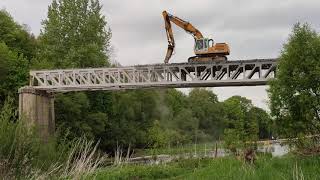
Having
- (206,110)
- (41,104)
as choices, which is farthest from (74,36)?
(206,110)

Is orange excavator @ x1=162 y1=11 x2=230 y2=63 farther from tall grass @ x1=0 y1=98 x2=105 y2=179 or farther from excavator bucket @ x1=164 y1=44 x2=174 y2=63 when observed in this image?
tall grass @ x1=0 y1=98 x2=105 y2=179

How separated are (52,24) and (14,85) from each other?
10375 millimetres

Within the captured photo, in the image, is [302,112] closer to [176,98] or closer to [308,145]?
[308,145]

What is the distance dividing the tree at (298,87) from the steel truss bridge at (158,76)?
2392 cm

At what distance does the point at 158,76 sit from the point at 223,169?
33.9 metres

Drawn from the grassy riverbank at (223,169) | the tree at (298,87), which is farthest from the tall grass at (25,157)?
the tree at (298,87)

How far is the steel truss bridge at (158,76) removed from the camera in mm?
48281

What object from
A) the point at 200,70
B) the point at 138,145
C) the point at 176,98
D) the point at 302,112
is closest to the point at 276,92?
Result: the point at 302,112

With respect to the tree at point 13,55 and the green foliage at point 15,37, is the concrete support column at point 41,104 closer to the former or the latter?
the tree at point 13,55

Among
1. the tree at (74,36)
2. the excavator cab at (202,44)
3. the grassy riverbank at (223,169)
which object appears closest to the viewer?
the grassy riverbank at (223,169)

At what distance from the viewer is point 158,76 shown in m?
52.0

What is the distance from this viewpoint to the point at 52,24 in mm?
61344

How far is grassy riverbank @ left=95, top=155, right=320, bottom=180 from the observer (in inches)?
566

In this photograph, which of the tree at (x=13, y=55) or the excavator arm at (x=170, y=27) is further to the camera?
the tree at (x=13, y=55)
